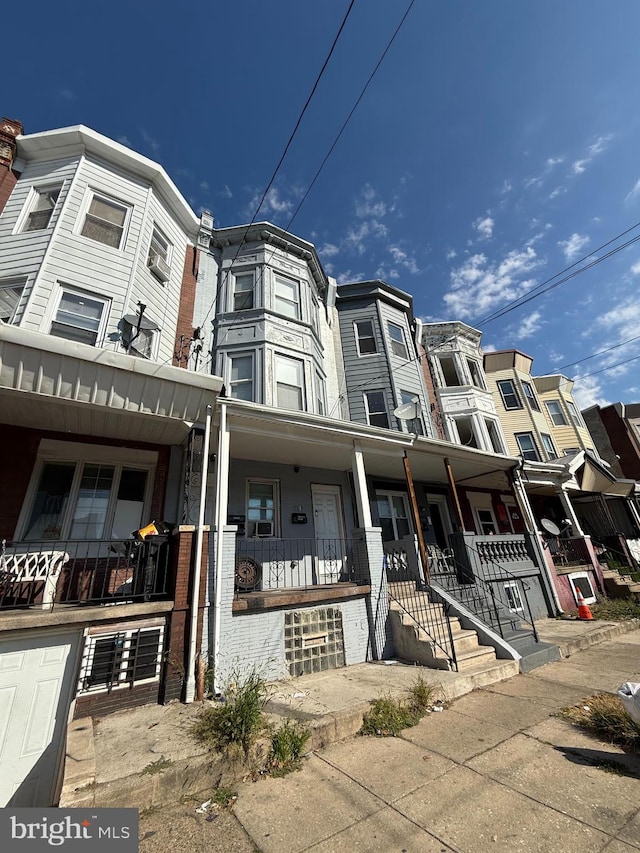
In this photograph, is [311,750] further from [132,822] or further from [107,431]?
[107,431]

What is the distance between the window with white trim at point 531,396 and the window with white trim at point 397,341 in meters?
8.94

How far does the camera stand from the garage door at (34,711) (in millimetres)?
4281

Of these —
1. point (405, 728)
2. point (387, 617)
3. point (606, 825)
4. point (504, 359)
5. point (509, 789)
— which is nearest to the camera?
point (606, 825)

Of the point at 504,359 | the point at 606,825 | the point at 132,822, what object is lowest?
the point at 606,825

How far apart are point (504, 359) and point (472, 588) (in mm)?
15802

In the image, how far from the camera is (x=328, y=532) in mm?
10203

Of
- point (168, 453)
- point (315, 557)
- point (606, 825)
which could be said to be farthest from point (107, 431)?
point (606, 825)

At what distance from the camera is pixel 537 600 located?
1071 centimetres

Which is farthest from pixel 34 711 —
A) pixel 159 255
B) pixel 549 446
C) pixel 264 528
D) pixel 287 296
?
pixel 549 446

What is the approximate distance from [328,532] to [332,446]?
2.84 m

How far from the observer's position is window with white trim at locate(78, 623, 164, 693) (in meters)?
4.83

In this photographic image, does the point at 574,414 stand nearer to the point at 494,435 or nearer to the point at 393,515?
the point at 494,435

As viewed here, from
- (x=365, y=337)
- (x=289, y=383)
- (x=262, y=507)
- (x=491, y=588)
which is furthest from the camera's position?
(x=365, y=337)

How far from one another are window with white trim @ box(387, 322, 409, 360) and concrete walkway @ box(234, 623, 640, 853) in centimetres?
1299
